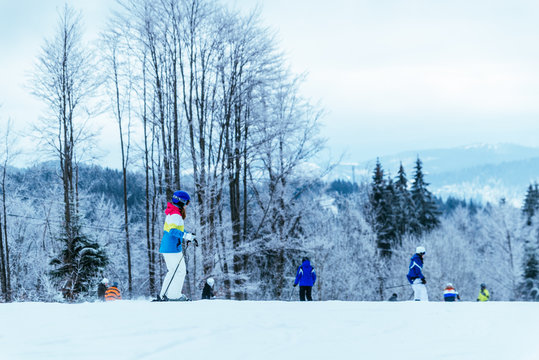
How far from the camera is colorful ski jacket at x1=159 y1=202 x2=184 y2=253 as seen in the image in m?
8.56

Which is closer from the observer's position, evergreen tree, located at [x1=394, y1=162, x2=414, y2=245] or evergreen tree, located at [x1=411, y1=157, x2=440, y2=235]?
evergreen tree, located at [x1=394, y1=162, x2=414, y2=245]

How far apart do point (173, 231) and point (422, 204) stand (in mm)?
51095

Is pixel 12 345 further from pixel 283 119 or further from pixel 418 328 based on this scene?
pixel 283 119

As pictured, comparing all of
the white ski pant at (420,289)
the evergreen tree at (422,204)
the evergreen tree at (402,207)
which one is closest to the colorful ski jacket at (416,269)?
the white ski pant at (420,289)

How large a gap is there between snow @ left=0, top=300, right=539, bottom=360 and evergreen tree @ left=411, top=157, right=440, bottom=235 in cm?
4996

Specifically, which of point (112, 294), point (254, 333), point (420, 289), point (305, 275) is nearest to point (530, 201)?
point (305, 275)

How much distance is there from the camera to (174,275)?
28.8ft

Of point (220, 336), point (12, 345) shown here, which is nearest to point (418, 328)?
point (220, 336)

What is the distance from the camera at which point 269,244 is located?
21.5 meters

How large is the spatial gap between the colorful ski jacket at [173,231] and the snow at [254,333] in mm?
1597

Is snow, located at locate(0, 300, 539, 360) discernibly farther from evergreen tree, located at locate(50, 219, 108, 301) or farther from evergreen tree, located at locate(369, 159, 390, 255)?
evergreen tree, located at locate(369, 159, 390, 255)

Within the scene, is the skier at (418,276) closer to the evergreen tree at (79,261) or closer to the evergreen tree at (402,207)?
the evergreen tree at (79,261)

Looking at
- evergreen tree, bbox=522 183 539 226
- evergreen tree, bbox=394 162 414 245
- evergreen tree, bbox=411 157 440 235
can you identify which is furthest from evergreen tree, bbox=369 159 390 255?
evergreen tree, bbox=522 183 539 226

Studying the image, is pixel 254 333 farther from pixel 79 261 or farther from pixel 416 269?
pixel 79 261
